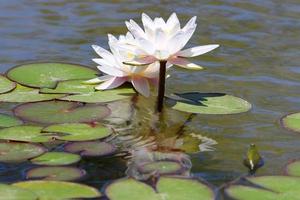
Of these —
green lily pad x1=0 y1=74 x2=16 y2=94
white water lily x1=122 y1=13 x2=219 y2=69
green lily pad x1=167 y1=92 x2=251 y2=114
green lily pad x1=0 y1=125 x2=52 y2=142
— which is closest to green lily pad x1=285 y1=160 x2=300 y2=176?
green lily pad x1=167 y1=92 x2=251 y2=114

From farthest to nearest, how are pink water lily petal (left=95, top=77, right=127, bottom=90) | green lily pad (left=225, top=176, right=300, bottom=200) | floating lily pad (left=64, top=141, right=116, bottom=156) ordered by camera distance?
pink water lily petal (left=95, top=77, right=127, bottom=90) → floating lily pad (left=64, top=141, right=116, bottom=156) → green lily pad (left=225, top=176, right=300, bottom=200)

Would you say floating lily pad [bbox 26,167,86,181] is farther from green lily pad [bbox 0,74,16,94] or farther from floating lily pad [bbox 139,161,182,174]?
green lily pad [bbox 0,74,16,94]

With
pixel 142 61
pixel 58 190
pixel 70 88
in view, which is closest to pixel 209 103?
pixel 142 61

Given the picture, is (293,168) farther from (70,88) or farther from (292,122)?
(70,88)

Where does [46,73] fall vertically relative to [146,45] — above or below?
below

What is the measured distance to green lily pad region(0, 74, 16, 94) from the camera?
11.0 ft

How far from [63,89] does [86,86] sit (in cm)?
10

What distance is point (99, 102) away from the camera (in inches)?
127

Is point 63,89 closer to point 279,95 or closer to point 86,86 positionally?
point 86,86

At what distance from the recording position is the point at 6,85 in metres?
3.39

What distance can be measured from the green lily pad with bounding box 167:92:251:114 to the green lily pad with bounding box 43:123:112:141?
382mm

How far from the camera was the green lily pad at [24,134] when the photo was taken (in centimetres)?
282

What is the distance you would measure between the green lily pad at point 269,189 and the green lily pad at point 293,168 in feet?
0.21

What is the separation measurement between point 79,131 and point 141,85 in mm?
492
